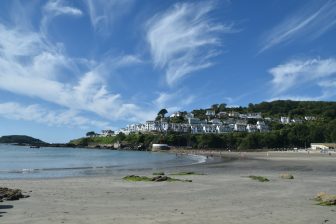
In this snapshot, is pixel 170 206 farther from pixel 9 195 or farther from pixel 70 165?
pixel 70 165

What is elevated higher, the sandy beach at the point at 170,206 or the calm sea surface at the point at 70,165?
the calm sea surface at the point at 70,165

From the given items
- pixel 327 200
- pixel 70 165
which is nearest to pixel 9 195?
pixel 327 200

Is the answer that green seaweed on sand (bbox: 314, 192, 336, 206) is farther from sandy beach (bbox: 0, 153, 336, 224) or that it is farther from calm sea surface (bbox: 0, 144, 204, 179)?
calm sea surface (bbox: 0, 144, 204, 179)

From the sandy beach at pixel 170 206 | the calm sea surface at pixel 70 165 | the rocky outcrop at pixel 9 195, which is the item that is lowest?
the sandy beach at pixel 170 206

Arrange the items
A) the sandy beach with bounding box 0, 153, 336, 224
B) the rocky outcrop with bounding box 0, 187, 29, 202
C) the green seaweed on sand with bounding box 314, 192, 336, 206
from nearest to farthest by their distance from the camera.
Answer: the sandy beach with bounding box 0, 153, 336, 224
the green seaweed on sand with bounding box 314, 192, 336, 206
the rocky outcrop with bounding box 0, 187, 29, 202

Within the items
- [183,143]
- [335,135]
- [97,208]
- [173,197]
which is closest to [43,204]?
[97,208]

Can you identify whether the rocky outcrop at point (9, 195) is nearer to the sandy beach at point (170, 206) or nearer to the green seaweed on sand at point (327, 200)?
the sandy beach at point (170, 206)

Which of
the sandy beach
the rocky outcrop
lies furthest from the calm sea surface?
the sandy beach

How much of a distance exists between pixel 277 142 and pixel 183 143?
157ft

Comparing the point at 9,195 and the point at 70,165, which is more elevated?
the point at 70,165

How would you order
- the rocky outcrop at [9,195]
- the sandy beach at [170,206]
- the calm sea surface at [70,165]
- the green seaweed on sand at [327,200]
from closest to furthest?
1. the sandy beach at [170,206]
2. the green seaweed on sand at [327,200]
3. the rocky outcrop at [9,195]
4. the calm sea surface at [70,165]

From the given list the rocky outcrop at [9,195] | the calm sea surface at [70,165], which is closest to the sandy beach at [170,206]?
the rocky outcrop at [9,195]

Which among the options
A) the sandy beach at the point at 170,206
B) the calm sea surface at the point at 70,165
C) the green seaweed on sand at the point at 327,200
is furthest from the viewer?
the calm sea surface at the point at 70,165

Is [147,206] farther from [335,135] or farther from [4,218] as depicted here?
[335,135]
